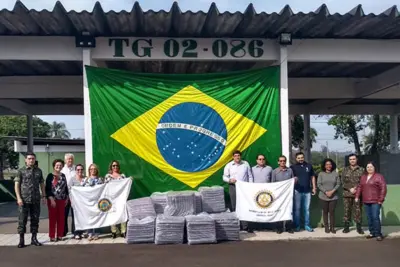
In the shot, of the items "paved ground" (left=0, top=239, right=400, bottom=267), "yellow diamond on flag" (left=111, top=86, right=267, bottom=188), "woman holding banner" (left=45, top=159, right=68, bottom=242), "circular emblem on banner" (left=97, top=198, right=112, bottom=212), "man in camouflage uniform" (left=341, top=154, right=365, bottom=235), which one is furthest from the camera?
"yellow diamond on flag" (left=111, top=86, right=267, bottom=188)

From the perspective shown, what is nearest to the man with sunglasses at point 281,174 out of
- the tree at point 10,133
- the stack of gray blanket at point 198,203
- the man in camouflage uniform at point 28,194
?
the stack of gray blanket at point 198,203

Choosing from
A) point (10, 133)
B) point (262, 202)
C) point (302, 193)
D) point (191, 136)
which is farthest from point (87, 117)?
point (10, 133)

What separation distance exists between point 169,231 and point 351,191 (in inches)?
146

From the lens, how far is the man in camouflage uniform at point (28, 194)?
8.48 meters

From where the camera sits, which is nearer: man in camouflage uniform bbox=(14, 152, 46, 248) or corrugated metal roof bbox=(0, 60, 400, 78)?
man in camouflage uniform bbox=(14, 152, 46, 248)

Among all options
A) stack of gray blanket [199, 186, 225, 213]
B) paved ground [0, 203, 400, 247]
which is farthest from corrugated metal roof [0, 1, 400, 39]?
paved ground [0, 203, 400, 247]

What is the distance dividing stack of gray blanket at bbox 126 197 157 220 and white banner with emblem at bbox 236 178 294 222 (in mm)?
1756

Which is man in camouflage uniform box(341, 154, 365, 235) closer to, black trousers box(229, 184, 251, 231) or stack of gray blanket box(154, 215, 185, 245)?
black trousers box(229, 184, 251, 231)

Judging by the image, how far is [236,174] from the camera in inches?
380

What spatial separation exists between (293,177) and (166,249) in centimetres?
309

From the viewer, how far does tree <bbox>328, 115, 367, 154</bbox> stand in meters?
34.6

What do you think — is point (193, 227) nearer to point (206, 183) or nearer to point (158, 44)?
point (206, 183)

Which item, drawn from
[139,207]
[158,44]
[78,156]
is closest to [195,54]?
[158,44]

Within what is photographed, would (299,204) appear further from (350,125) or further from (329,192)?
(350,125)
